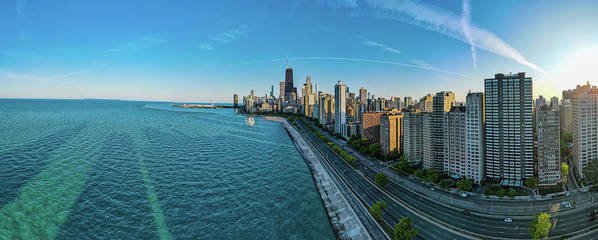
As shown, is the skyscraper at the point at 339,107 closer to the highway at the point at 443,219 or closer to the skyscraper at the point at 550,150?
the highway at the point at 443,219

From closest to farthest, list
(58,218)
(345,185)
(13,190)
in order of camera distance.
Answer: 1. (58,218)
2. (13,190)
3. (345,185)

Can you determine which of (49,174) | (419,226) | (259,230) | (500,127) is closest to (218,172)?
(259,230)

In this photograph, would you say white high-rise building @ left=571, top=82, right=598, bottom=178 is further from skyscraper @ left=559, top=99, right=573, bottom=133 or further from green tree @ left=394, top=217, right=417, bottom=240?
green tree @ left=394, top=217, right=417, bottom=240

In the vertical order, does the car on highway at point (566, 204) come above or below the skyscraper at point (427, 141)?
below

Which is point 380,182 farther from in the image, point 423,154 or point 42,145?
point 42,145

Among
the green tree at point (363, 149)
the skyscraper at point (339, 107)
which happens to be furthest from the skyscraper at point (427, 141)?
the skyscraper at point (339, 107)
